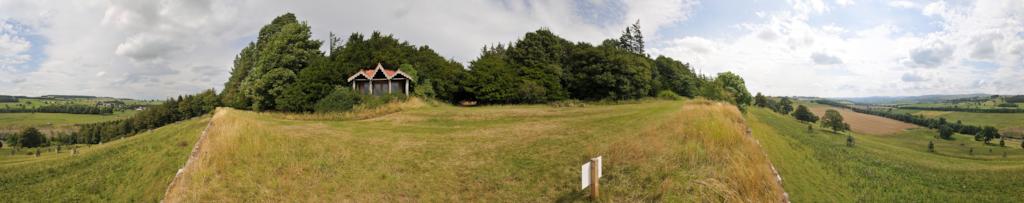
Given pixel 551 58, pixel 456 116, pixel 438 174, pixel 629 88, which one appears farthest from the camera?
pixel 551 58

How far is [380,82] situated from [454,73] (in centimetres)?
595

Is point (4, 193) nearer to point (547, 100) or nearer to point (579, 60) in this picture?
point (547, 100)

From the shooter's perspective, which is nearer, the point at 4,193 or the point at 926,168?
the point at 4,193

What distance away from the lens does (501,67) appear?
31297 millimetres

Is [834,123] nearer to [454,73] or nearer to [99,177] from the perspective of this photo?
[454,73]

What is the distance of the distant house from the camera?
27.8m

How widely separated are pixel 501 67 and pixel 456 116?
13392 millimetres

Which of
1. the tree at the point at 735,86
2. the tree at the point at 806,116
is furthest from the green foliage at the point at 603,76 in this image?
the tree at the point at 806,116

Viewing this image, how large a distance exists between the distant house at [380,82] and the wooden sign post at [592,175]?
78.1 feet

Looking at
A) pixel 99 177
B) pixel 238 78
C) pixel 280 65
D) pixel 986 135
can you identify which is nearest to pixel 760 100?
pixel 986 135

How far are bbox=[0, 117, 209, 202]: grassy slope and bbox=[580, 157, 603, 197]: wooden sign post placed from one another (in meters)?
11.5

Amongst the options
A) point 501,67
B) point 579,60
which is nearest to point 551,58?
point 579,60

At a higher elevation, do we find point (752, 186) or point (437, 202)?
point (752, 186)

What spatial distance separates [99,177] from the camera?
12352 mm
